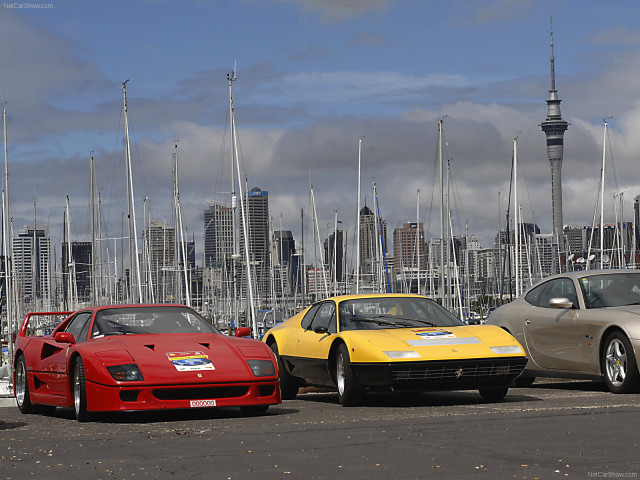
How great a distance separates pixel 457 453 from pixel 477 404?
4.22 metres

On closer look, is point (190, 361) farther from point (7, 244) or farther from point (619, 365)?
point (7, 244)

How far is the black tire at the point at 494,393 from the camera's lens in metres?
11.7

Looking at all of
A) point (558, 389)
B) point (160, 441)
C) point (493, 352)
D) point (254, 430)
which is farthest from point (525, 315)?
point (160, 441)

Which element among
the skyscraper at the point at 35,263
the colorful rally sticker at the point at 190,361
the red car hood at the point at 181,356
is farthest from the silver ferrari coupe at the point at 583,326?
the skyscraper at the point at 35,263

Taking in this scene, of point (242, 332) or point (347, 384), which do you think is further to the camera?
point (242, 332)

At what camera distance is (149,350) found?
10602 mm

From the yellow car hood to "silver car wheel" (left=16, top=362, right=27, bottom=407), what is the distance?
3.80 m

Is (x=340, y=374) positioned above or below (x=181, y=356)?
below

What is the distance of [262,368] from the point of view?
35.1ft

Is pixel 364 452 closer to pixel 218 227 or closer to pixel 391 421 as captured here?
pixel 391 421

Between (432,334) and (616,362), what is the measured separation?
213cm

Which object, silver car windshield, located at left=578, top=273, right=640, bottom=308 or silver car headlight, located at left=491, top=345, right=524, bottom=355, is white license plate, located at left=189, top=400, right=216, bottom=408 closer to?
silver car headlight, located at left=491, top=345, right=524, bottom=355

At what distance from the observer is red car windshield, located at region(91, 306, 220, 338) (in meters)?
11.5

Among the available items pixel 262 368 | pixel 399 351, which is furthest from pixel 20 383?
pixel 399 351
